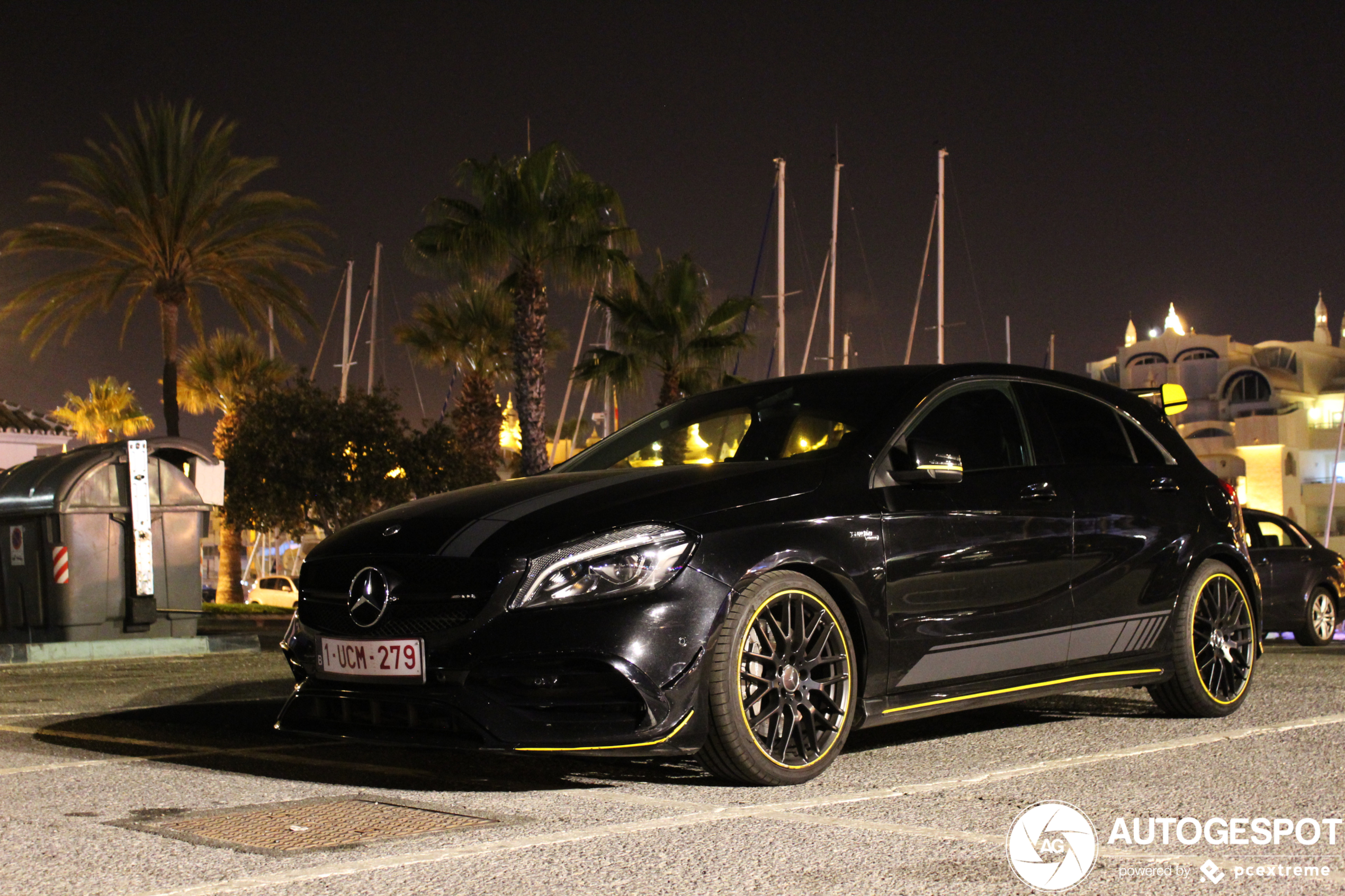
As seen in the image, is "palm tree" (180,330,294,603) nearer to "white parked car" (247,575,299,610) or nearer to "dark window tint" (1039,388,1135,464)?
"white parked car" (247,575,299,610)

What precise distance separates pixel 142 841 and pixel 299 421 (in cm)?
3454

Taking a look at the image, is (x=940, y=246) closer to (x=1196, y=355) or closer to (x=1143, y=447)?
(x=1143, y=447)

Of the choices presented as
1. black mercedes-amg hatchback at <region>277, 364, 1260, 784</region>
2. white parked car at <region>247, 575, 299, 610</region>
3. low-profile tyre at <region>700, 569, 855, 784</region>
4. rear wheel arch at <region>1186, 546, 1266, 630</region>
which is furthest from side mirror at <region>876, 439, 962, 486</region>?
white parked car at <region>247, 575, 299, 610</region>

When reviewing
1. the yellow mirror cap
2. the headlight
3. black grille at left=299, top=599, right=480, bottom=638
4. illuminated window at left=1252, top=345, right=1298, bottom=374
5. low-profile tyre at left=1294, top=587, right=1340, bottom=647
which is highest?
illuminated window at left=1252, top=345, right=1298, bottom=374

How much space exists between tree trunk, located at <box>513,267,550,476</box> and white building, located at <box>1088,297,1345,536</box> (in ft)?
178

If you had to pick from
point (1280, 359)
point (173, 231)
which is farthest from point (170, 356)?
point (1280, 359)

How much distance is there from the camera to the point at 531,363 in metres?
32.5

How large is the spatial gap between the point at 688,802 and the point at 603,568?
0.78 meters

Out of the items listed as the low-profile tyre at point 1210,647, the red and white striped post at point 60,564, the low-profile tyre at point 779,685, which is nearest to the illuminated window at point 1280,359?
the red and white striped post at point 60,564

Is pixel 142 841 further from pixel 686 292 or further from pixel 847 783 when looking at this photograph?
pixel 686 292

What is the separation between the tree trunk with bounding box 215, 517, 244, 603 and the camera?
4006cm

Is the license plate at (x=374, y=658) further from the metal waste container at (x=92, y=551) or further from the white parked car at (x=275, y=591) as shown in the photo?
the white parked car at (x=275, y=591)

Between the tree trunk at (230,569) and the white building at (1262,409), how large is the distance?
54.1m

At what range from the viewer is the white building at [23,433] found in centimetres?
3478
